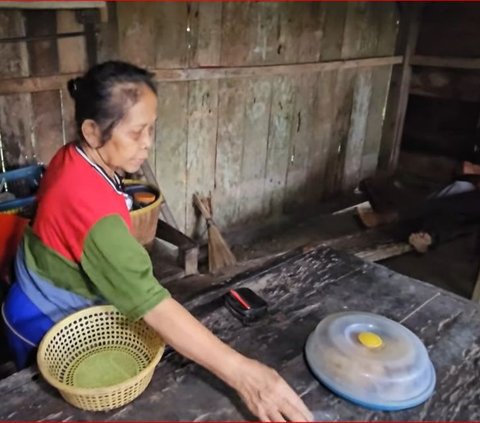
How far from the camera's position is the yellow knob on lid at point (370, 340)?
1.22 m

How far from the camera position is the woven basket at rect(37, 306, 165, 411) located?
1104 millimetres

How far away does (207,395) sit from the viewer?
3.79ft

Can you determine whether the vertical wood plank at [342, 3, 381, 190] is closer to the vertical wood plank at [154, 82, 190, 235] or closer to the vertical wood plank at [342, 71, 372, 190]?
the vertical wood plank at [342, 71, 372, 190]

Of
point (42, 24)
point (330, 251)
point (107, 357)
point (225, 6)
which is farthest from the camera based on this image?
point (225, 6)

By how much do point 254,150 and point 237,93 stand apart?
51 cm

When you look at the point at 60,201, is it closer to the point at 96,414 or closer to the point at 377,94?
the point at 96,414

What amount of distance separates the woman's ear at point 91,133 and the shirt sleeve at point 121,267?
25 cm

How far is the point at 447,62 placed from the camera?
4.49 m

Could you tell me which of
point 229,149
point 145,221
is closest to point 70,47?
point 145,221

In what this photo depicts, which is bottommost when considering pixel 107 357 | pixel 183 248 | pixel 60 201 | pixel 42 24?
pixel 183 248

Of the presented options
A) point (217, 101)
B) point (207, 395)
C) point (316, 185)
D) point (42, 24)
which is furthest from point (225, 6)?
point (207, 395)

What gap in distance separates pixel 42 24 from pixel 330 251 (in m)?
1.86

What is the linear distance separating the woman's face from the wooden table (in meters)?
0.49

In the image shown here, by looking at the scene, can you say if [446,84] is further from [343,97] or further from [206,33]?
[206,33]
